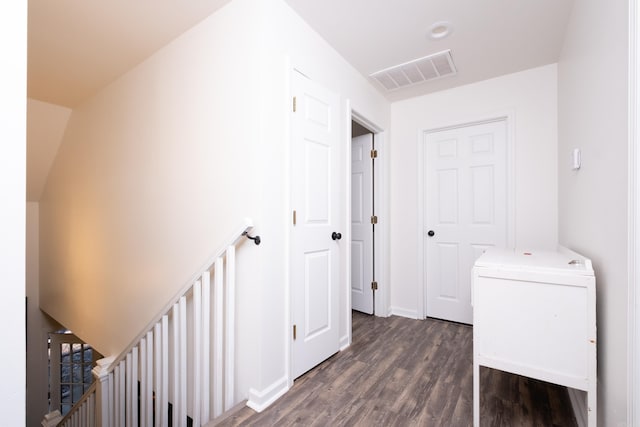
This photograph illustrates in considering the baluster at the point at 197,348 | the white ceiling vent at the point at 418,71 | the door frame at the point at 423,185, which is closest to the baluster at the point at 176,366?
the baluster at the point at 197,348

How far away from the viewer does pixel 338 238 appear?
237 centimetres

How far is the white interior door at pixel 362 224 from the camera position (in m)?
3.30

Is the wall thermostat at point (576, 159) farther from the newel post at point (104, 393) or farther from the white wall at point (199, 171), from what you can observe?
the newel post at point (104, 393)

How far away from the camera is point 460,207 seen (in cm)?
304

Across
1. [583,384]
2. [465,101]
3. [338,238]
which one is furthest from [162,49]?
[583,384]

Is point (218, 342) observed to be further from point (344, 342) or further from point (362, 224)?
Result: point (362, 224)

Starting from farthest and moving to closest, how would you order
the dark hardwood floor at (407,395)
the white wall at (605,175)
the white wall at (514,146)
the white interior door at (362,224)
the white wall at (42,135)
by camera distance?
1. the white wall at (42,135)
2. the white interior door at (362,224)
3. the white wall at (514,146)
4. the dark hardwood floor at (407,395)
5. the white wall at (605,175)

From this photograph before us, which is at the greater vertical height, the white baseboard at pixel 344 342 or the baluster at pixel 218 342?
the baluster at pixel 218 342

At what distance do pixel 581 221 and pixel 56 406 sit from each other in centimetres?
783

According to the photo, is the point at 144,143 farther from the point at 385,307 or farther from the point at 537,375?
the point at 537,375

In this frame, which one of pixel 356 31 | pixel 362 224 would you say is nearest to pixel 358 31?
pixel 356 31

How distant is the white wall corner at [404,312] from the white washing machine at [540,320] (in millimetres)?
1711

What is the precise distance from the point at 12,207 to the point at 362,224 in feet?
9.38

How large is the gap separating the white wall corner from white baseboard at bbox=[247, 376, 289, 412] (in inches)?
72.1
